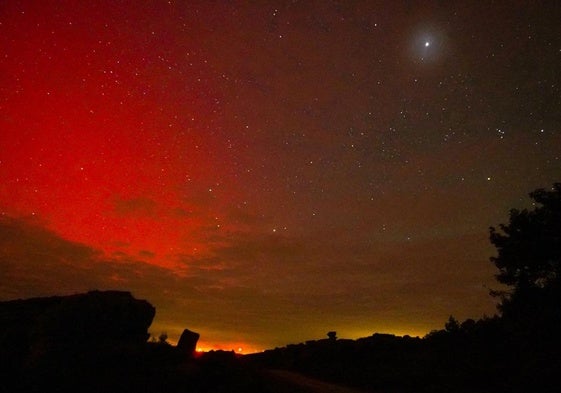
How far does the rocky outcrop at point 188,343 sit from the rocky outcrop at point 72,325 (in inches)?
121

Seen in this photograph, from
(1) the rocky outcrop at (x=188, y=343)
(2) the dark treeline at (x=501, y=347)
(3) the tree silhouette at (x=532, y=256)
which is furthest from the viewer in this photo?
(1) the rocky outcrop at (x=188, y=343)

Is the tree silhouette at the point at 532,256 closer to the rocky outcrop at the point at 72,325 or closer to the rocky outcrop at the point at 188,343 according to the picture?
the rocky outcrop at the point at 188,343

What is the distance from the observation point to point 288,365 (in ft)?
92.0

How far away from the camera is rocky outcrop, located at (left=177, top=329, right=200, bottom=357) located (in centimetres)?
2488

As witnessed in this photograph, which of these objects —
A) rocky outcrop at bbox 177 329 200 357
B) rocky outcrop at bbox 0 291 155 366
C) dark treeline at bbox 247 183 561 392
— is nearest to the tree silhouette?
dark treeline at bbox 247 183 561 392

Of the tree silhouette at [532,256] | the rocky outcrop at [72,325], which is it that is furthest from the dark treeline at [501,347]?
the rocky outcrop at [72,325]

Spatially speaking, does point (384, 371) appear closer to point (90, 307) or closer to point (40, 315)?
point (90, 307)

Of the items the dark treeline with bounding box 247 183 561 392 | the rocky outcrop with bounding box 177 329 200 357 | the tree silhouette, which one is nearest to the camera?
the dark treeline with bounding box 247 183 561 392

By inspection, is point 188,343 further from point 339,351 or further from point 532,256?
point 532,256

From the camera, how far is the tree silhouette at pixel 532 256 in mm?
21203

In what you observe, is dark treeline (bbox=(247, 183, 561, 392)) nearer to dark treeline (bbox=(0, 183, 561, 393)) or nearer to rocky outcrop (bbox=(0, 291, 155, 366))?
dark treeline (bbox=(0, 183, 561, 393))

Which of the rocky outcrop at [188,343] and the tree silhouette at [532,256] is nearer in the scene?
the tree silhouette at [532,256]

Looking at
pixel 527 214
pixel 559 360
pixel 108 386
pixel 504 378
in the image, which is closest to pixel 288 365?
pixel 108 386

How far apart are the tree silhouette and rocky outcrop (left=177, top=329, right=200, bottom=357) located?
2111 cm
